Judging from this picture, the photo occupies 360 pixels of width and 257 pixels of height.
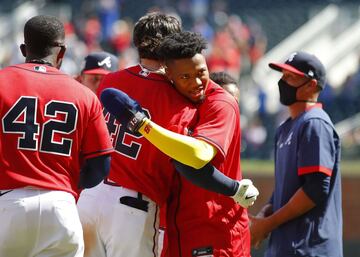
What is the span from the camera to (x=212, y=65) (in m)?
17.0

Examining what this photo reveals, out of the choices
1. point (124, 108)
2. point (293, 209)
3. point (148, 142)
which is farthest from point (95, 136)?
point (293, 209)

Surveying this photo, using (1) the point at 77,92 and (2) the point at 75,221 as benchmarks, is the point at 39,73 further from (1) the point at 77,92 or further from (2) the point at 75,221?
(2) the point at 75,221

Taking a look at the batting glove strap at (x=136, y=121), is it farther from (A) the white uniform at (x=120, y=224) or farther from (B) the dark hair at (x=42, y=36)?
(B) the dark hair at (x=42, y=36)

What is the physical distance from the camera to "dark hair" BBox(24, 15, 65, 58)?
16.3 ft

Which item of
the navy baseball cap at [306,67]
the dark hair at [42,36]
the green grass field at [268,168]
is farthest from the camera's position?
the green grass field at [268,168]

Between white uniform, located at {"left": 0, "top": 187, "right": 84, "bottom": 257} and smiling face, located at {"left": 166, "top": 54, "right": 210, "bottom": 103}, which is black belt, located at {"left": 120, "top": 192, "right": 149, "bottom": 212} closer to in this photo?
white uniform, located at {"left": 0, "top": 187, "right": 84, "bottom": 257}

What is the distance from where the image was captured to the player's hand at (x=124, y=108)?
15.8ft

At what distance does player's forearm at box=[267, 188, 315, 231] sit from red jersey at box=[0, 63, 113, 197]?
1.37 m

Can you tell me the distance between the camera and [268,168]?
12047 millimetres

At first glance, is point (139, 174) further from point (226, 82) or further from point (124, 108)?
point (226, 82)

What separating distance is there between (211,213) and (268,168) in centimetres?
703

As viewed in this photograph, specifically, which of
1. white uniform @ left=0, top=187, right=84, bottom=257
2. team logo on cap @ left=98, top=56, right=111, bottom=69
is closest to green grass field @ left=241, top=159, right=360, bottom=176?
team logo on cap @ left=98, top=56, right=111, bottom=69

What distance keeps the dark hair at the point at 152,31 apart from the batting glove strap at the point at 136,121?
51 cm

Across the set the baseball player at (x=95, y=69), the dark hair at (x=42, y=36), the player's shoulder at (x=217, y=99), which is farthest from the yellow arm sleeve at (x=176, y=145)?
the baseball player at (x=95, y=69)
